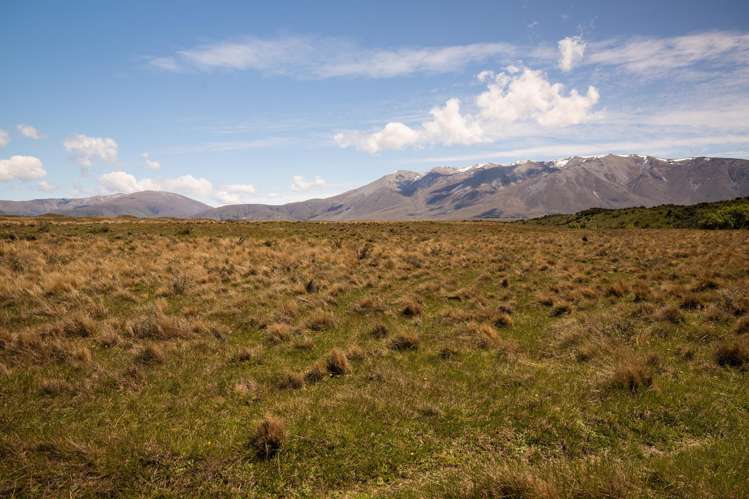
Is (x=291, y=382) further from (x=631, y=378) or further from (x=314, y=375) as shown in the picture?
(x=631, y=378)

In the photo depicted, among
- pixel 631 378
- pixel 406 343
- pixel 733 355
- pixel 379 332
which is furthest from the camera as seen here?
pixel 379 332

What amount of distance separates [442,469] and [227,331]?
8120 mm

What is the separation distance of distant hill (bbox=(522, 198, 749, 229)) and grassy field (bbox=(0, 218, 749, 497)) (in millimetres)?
38652

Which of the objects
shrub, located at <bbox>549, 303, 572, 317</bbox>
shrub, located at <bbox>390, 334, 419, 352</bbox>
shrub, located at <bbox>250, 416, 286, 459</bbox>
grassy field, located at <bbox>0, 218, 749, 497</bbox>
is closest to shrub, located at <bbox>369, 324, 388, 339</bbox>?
grassy field, located at <bbox>0, 218, 749, 497</bbox>

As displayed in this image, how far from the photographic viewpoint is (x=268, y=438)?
19.5ft

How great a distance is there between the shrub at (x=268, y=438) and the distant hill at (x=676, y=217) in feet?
189

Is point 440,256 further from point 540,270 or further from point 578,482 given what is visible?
point 578,482

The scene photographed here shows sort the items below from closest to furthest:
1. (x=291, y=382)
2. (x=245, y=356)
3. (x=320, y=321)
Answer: (x=291, y=382) < (x=245, y=356) < (x=320, y=321)

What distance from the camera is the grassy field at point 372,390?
17.4ft

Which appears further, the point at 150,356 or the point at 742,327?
the point at 742,327

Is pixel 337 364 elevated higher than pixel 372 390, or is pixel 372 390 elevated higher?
pixel 337 364

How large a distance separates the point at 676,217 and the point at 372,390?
63.8m

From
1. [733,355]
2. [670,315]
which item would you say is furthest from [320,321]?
[670,315]

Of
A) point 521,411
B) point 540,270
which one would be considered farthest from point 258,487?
point 540,270
